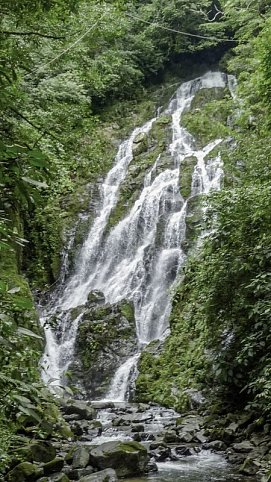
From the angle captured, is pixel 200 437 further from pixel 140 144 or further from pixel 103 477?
pixel 140 144

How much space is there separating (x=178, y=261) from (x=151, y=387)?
4.57 metres

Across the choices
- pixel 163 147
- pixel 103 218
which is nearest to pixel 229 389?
pixel 103 218

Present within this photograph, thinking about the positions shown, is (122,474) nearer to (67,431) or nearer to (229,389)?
(67,431)

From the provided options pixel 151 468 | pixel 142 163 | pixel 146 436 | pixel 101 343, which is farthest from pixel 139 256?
pixel 151 468

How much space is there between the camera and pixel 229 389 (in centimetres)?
864

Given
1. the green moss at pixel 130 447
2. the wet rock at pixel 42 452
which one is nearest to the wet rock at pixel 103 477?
the green moss at pixel 130 447

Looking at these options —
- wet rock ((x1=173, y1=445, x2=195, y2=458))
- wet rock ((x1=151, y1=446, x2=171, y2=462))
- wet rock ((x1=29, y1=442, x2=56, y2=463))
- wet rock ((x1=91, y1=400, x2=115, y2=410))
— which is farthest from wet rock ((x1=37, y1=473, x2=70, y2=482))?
wet rock ((x1=91, y1=400, x2=115, y2=410))

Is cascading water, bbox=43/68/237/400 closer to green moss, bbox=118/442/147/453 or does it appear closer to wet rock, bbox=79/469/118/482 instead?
green moss, bbox=118/442/147/453

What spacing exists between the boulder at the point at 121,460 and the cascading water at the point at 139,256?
16.9 feet

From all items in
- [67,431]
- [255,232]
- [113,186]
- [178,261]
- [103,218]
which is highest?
[113,186]

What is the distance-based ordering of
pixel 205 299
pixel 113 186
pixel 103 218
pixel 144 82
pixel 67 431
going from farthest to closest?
pixel 144 82
pixel 113 186
pixel 103 218
pixel 205 299
pixel 67 431

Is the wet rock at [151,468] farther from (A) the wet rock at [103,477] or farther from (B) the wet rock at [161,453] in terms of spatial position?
(A) the wet rock at [103,477]

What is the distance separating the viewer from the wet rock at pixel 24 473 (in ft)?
18.1

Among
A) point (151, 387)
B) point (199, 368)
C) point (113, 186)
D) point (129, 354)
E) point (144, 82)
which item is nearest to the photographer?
point (199, 368)
